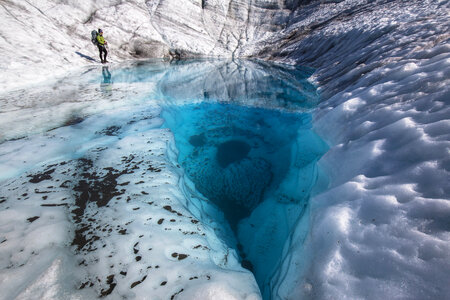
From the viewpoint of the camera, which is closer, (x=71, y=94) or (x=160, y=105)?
(x=160, y=105)

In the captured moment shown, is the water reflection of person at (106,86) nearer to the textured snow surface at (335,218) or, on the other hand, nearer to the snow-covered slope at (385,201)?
the textured snow surface at (335,218)

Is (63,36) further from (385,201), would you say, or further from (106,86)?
(385,201)

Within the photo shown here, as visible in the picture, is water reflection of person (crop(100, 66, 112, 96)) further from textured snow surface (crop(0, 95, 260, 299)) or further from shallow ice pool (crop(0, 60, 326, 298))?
textured snow surface (crop(0, 95, 260, 299))

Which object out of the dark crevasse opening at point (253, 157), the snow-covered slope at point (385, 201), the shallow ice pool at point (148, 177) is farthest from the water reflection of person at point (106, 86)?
the snow-covered slope at point (385, 201)

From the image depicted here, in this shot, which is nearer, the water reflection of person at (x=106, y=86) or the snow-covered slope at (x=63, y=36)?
the water reflection of person at (x=106, y=86)

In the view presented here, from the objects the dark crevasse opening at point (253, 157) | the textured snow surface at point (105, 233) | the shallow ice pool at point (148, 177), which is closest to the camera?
the textured snow surface at point (105, 233)

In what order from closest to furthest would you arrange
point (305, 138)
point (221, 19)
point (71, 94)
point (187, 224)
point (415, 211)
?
point (415, 211) < point (187, 224) < point (305, 138) < point (71, 94) < point (221, 19)

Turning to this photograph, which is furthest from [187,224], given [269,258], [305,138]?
[305,138]

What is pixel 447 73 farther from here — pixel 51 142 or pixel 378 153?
pixel 51 142
